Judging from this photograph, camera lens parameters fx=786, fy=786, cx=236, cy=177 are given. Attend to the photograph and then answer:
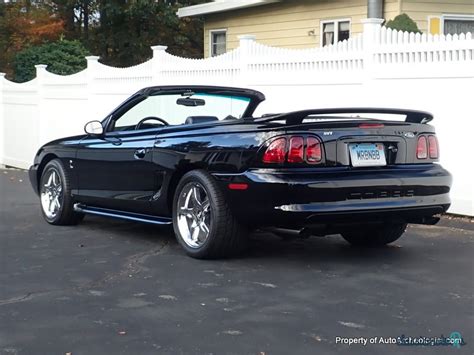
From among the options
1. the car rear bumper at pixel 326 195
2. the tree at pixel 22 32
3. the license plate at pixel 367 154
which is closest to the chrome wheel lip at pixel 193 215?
the car rear bumper at pixel 326 195

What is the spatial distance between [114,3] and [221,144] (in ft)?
64.5

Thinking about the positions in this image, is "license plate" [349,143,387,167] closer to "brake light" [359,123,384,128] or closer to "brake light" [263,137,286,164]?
"brake light" [359,123,384,128]

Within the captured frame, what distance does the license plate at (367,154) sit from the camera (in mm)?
6125

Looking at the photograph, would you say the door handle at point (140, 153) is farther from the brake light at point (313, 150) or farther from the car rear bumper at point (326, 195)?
the brake light at point (313, 150)

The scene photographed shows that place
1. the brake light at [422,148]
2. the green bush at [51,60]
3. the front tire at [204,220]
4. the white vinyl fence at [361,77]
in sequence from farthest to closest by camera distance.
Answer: the green bush at [51,60]
the white vinyl fence at [361,77]
the brake light at [422,148]
the front tire at [204,220]

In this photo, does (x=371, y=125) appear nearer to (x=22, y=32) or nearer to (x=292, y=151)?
(x=292, y=151)

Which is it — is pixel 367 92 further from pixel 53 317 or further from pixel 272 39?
pixel 272 39

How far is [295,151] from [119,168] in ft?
7.23

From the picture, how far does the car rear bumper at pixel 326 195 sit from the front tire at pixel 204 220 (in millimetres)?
112

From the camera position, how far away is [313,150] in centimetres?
600

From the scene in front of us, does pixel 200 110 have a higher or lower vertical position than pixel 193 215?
higher

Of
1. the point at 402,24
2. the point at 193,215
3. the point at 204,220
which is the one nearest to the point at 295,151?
the point at 204,220

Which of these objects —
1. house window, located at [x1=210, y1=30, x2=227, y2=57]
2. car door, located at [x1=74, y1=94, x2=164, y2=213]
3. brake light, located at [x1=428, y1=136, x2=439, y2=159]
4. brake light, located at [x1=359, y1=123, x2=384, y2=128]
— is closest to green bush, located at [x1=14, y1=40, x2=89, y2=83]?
house window, located at [x1=210, y1=30, x2=227, y2=57]

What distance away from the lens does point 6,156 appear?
1716 cm
